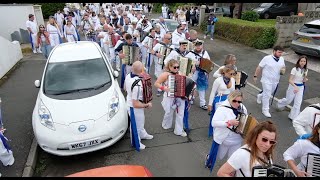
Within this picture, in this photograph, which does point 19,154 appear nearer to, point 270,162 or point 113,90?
point 113,90

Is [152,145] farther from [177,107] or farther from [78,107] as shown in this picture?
[78,107]

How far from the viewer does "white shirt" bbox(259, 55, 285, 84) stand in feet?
23.8

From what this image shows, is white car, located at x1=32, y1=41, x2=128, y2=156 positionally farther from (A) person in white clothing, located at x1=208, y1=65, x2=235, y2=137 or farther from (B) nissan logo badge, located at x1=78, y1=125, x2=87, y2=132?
(A) person in white clothing, located at x1=208, y1=65, x2=235, y2=137

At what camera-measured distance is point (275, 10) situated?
24.6 m

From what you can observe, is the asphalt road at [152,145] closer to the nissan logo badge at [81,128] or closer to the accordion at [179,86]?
the nissan logo badge at [81,128]

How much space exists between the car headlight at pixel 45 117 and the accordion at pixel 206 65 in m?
4.06

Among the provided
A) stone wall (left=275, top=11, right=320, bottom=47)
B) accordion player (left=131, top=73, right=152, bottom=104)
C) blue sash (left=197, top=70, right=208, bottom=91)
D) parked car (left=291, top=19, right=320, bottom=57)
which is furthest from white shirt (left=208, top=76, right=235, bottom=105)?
stone wall (left=275, top=11, right=320, bottom=47)

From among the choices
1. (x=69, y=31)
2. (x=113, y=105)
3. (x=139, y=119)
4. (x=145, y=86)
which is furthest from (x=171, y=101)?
(x=69, y=31)

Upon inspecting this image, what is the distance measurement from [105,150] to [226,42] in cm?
1316

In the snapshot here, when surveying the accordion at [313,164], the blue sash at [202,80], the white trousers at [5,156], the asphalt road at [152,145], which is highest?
the accordion at [313,164]

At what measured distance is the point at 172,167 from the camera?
555 centimetres

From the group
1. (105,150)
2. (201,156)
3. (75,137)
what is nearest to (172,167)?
(201,156)

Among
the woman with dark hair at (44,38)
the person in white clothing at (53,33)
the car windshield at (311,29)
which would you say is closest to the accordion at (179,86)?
the woman with dark hair at (44,38)

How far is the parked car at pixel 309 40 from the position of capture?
11.7 metres
